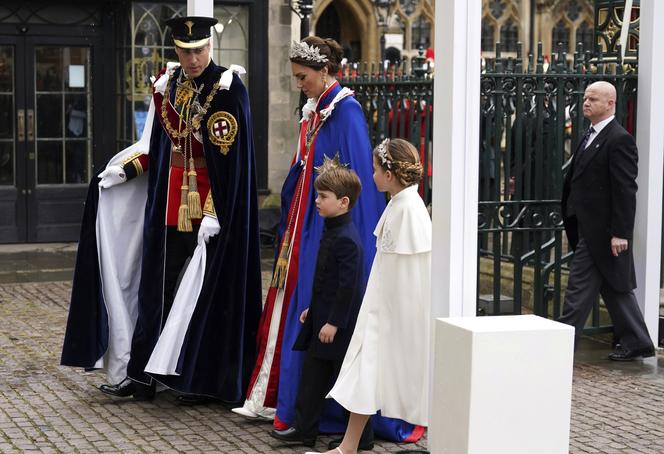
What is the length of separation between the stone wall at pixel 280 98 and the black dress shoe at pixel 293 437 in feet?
27.4

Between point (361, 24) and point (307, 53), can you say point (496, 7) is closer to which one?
point (361, 24)

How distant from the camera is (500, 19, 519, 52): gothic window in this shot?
2316cm

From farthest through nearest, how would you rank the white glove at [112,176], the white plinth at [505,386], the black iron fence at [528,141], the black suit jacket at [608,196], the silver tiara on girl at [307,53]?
the black iron fence at [528,141] < the black suit jacket at [608,196] < the white glove at [112,176] < the silver tiara on girl at [307,53] < the white plinth at [505,386]

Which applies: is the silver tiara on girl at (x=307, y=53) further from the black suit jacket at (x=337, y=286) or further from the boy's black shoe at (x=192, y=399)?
the boy's black shoe at (x=192, y=399)

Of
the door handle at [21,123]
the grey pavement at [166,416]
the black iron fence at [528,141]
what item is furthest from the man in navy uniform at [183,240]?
the door handle at [21,123]

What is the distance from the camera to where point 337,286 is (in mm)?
5742

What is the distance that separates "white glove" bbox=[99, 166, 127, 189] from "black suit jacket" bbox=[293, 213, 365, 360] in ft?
4.83

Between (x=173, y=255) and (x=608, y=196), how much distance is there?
2756mm

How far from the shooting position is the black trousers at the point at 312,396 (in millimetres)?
5797

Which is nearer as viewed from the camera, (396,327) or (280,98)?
(396,327)

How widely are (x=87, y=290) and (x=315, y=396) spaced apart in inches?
64.2

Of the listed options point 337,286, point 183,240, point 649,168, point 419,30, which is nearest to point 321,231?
point 337,286

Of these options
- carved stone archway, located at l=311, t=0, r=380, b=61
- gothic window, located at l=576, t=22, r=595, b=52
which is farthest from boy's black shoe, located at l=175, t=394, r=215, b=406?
gothic window, located at l=576, t=22, r=595, b=52

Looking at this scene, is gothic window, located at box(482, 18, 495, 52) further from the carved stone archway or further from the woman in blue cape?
the woman in blue cape
